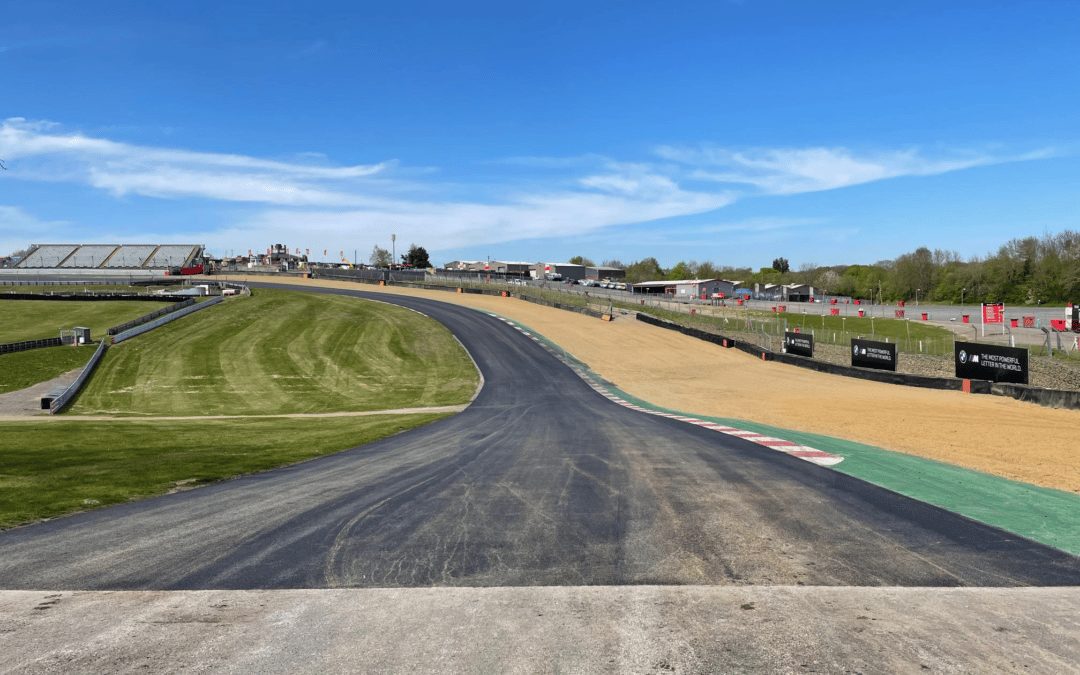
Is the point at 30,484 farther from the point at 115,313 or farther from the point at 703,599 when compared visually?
the point at 115,313

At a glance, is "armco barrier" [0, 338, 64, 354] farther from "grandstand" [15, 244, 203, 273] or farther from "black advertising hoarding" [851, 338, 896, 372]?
"grandstand" [15, 244, 203, 273]

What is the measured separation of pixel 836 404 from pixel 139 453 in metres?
25.5

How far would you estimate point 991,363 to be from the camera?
29.0m

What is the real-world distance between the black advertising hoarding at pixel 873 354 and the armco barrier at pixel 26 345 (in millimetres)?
56041

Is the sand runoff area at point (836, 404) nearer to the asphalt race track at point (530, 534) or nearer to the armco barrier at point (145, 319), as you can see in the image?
the asphalt race track at point (530, 534)

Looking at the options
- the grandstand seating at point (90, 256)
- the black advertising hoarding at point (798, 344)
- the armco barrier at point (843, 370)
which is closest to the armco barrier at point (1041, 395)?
the armco barrier at point (843, 370)

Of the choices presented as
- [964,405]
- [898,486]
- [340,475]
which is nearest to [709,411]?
[964,405]

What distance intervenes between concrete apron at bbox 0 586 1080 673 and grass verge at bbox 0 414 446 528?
4693 mm

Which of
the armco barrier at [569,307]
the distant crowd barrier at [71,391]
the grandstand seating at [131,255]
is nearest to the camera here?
the distant crowd barrier at [71,391]

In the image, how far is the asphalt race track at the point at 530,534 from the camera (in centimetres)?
618

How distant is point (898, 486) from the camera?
1023 cm

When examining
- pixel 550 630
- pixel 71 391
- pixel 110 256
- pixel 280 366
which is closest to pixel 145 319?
pixel 280 366

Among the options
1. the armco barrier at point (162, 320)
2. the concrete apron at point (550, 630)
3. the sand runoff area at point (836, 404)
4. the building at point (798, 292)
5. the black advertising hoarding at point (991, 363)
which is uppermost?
the building at point (798, 292)

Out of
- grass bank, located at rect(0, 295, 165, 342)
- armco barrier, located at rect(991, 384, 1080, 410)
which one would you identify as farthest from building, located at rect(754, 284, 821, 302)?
grass bank, located at rect(0, 295, 165, 342)
